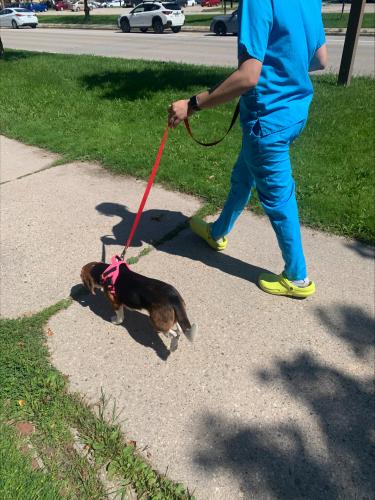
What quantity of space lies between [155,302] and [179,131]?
4234 millimetres

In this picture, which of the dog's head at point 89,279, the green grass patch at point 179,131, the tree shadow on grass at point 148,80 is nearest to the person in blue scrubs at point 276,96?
the dog's head at point 89,279

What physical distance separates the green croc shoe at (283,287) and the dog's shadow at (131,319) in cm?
89

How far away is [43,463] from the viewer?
2029 millimetres

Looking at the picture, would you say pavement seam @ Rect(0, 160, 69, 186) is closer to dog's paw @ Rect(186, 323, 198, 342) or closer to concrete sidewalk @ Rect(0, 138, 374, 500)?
concrete sidewalk @ Rect(0, 138, 374, 500)

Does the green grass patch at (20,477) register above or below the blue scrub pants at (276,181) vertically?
below

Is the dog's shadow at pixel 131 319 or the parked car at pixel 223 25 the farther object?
the parked car at pixel 223 25

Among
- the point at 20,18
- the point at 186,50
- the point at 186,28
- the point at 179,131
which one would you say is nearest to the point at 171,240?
the point at 179,131

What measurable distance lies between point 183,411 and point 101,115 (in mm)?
5697

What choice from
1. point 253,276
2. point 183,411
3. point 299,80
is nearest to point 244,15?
point 299,80

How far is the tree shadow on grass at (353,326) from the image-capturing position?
2.75 metres

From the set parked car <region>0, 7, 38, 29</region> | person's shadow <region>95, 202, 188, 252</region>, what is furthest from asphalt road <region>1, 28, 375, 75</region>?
parked car <region>0, 7, 38, 29</region>

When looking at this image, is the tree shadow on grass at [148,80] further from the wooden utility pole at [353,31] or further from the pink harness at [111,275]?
the pink harness at [111,275]

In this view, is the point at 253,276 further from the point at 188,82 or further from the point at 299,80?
the point at 188,82

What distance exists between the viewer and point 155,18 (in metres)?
25.4
